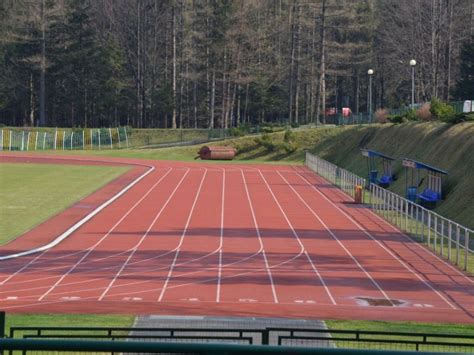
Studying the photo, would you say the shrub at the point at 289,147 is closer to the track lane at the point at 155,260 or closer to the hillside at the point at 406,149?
the hillside at the point at 406,149

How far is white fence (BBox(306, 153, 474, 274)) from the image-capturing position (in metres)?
28.1

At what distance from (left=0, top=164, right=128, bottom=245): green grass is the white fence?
1339 centimetres

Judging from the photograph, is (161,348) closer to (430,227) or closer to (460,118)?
(430,227)

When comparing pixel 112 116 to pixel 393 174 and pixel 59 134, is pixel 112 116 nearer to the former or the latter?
pixel 59 134

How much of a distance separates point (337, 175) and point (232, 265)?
32779 millimetres

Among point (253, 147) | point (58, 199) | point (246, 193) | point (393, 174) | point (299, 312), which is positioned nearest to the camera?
point (299, 312)

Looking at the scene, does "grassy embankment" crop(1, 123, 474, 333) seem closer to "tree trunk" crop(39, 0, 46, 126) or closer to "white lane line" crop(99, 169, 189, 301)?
"white lane line" crop(99, 169, 189, 301)

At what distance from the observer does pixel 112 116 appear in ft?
375

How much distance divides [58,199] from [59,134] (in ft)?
164

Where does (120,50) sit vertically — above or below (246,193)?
above

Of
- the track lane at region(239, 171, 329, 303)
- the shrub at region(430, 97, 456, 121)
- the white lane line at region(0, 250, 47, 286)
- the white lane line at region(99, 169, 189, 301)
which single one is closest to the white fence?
the track lane at region(239, 171, 329, 303)

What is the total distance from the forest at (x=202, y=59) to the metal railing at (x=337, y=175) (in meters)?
27.8

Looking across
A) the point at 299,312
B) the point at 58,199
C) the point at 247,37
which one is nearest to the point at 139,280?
the point at 299,312

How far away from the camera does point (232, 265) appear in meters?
26.6
